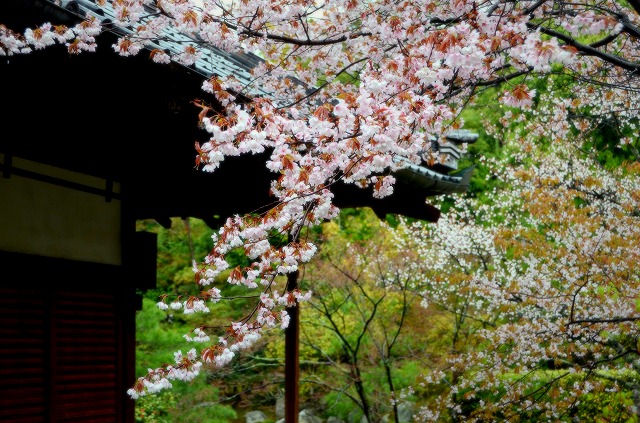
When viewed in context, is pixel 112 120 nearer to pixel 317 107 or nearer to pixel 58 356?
pixel 317 107

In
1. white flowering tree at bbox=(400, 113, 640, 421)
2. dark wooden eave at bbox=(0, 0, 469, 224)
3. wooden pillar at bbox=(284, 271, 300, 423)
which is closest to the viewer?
dark wooden eave at bbox=(0, 0, 469, 224)

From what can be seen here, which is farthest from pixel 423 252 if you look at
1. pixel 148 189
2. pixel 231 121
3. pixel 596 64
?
pixel 231 121

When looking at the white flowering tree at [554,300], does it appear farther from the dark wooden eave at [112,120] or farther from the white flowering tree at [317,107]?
the dark wooden eave at [112,120]

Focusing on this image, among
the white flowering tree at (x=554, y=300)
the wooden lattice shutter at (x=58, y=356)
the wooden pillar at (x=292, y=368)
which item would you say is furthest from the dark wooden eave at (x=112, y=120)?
the white flowering tree at (x=554, y=300)

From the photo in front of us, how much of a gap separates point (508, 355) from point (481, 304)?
11.7 ft

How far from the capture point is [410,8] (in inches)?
173

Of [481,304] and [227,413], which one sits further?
[481,304]

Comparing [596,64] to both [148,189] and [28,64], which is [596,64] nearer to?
[148,189]

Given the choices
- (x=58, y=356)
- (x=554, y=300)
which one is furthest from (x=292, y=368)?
(x=554, y=300)

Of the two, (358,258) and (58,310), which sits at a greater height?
(358,258)

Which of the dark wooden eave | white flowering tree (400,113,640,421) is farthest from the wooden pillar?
white flowering tree (400,113,640,421)

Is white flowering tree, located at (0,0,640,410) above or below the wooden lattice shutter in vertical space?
above

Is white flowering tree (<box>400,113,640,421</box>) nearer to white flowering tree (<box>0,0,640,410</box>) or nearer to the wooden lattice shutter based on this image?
white flowering tree (<box>0,0,640,410</box>)

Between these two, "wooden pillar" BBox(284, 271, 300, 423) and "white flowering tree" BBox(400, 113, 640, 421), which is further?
"white flowering tree" BBox(400, 113, 640, 421)
